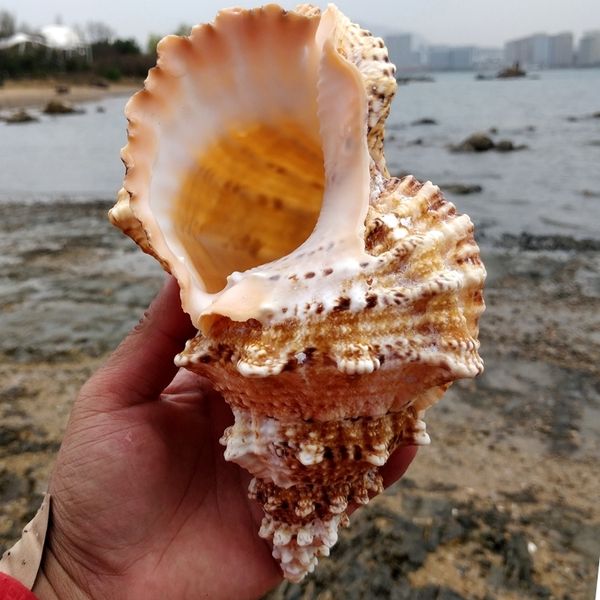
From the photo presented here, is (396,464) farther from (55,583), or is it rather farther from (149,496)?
(55,583)

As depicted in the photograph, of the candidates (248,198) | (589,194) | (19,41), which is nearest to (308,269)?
(248,198)

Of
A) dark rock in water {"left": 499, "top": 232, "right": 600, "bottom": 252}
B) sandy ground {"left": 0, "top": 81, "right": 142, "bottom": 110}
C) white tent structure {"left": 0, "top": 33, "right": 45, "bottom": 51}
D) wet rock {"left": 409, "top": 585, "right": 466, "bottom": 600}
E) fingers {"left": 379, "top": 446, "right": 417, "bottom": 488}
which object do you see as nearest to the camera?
fingers {"left": 379, "top": 446, "right": 417, "bottom": 488}

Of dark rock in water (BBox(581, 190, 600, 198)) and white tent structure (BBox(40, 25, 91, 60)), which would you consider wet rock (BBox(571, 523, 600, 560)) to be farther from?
white tent structure (BBox(40, 25, 91, 60))

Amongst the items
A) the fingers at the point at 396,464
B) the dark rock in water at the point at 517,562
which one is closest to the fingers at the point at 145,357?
the fingers at the point at 396,464

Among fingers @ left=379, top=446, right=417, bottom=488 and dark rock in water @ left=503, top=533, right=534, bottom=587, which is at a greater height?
fingers @ left=379, top=446, right=417, bottom=488

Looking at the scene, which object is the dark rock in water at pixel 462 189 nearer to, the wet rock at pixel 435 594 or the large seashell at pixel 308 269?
the wet rock at pixel 435 594

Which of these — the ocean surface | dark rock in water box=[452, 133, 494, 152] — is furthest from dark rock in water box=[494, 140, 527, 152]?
the ocean surface
